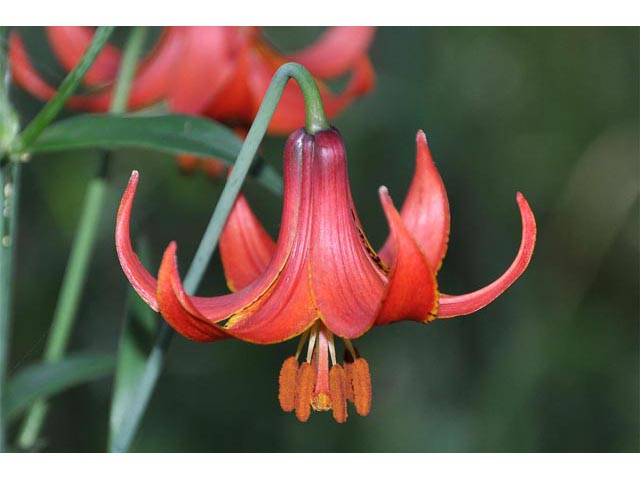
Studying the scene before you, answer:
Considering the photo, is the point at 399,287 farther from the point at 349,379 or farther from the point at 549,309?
the point at 549,309

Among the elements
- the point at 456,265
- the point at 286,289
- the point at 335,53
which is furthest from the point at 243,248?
the point at 456,265

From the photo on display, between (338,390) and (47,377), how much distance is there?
0.38 meters

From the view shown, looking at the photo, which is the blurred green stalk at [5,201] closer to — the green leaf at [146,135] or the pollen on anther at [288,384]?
the green leaf at [146,135]

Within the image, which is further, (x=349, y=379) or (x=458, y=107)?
(x=458, y=107)

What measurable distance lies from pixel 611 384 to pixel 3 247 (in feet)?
6.94

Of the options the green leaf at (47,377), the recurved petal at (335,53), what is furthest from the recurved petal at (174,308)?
the recurved petal at (335,53)

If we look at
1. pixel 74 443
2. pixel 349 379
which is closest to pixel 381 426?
pixel 74 443

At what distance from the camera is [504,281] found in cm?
73

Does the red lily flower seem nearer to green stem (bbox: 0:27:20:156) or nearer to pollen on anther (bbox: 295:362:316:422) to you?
pollen on anther (bbox: 295:362:316:422)

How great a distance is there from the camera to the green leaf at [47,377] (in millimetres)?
976

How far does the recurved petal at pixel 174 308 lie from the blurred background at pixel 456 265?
162cm

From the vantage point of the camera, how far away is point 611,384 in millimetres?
2561

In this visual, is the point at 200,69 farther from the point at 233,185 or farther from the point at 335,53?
the point at 233,185

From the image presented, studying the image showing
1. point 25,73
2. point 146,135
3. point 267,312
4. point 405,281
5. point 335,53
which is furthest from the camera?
point 335,53
